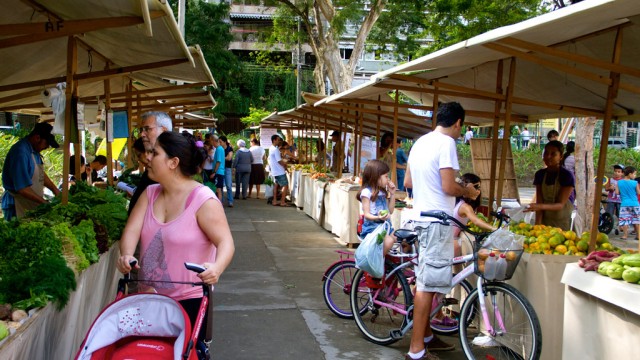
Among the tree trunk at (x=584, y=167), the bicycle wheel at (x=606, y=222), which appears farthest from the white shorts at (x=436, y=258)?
the bicycle wheel at (x=606, y=222)

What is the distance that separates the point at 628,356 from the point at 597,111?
5.18 meters

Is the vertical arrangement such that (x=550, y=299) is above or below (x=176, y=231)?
below

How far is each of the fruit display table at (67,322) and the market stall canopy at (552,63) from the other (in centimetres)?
337

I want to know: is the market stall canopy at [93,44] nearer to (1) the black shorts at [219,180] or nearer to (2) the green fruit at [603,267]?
(2) the green fruit at [603,267]

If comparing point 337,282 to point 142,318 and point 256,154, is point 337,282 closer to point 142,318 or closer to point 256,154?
point 142,318

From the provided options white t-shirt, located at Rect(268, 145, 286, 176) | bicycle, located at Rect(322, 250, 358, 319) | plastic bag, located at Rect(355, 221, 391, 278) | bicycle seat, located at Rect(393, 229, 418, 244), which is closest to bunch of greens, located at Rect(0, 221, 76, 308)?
plastic bag, located at Rect(355, 221, 391, 278)

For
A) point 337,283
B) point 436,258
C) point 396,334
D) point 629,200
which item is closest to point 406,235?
point 436,258

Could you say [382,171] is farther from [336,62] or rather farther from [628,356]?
[336,62]

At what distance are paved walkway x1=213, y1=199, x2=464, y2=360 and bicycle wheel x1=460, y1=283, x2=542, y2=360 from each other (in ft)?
2.48

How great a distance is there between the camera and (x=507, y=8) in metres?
18.3

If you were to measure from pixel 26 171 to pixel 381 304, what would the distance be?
409 cm

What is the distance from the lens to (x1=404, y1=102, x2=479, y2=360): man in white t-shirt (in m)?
5.11

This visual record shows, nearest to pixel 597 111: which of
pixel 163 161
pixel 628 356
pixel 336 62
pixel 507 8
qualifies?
pixel 628 356

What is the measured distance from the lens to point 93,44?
7391mm
